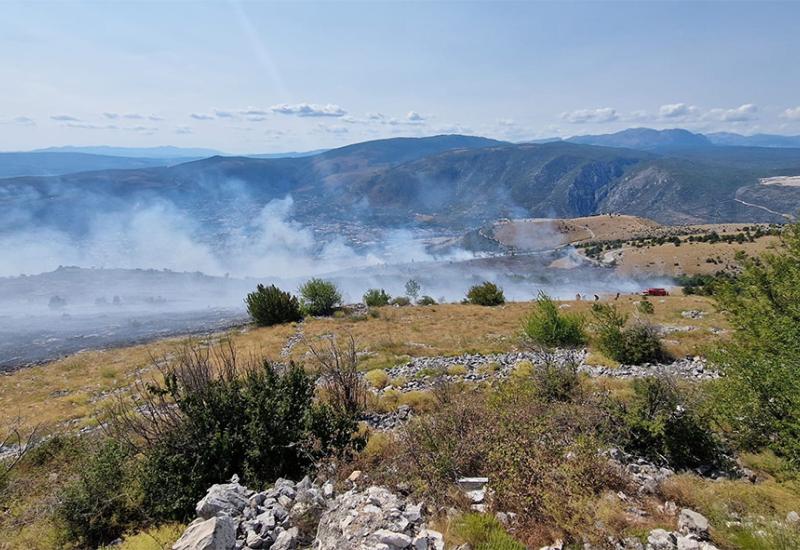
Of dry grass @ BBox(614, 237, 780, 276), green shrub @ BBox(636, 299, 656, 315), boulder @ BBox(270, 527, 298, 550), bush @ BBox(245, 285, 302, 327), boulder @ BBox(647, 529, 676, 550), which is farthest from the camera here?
dry grass @ BBox(614, 237, 780, 276)

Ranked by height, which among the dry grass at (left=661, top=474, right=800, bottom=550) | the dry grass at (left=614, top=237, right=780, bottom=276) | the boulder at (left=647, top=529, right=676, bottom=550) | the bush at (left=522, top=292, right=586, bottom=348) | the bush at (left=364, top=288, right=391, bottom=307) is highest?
the boulder at (left=647, top=529, right=676, bottom=550)

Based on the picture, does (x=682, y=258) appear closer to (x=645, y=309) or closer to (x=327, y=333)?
(x=645, y=309)

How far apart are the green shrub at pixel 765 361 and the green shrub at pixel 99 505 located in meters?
9.59

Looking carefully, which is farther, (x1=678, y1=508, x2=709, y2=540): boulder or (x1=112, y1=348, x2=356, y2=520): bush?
(x1=112, y1=348, x2=356, y2=520): bush

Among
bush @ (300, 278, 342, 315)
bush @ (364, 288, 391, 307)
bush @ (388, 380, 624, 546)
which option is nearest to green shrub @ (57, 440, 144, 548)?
bush @ (388, 380, 624, 546)

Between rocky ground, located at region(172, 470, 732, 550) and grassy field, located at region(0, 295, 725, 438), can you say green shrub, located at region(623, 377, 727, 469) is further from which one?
grassy field, located at region(0, 295, 725, 438)

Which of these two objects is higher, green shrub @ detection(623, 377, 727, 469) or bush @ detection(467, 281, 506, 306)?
green shrub @ detection(623, 377, 727, 469)

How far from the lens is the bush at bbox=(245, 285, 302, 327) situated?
27.7 m

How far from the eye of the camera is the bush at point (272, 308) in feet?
90.9

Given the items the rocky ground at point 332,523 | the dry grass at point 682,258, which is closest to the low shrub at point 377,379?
the rocky ground at point 332,523

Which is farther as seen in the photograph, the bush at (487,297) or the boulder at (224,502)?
the bush at (487,297)

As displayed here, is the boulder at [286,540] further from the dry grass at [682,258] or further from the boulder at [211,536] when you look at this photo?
the dry grass at [682,258]

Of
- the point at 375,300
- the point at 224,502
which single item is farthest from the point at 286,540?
the point at 375,300

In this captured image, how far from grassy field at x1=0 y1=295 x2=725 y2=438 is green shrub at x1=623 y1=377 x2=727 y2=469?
176 inches
